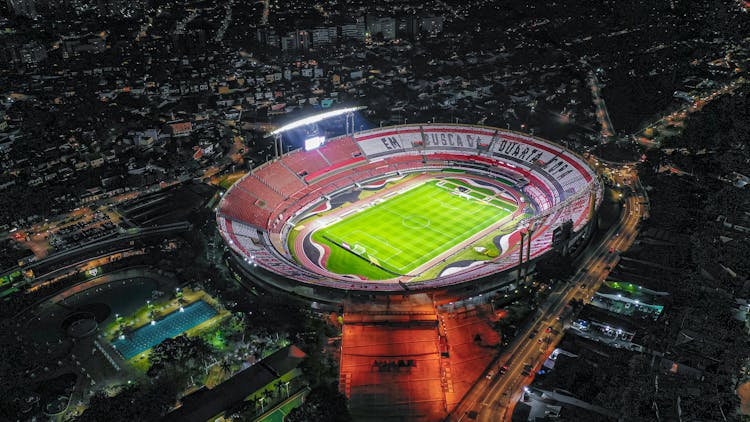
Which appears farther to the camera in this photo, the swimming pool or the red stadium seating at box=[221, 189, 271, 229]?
the red stadium seating at box=[221, 189, 271, 229]

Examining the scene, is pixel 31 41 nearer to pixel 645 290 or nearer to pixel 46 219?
pixel 46 219

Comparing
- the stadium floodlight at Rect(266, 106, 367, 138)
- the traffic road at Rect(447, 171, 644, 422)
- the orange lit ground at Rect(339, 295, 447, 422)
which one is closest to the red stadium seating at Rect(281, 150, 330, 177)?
the stadium floodlight at Rect(266, 106, 367, 138)

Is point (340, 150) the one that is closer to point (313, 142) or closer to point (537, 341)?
point (313, 142)

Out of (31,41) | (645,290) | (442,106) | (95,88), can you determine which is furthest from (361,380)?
(31,41)

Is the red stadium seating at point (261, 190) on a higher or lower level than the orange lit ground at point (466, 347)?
higher

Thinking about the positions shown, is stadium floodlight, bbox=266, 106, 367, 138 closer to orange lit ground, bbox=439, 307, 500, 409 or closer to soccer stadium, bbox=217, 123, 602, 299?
soccer stadium, bbox=217, 123, 602, 299

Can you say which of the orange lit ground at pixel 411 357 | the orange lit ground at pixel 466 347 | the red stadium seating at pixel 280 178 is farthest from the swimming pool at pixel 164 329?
the red stadium seating at pixel 280 178

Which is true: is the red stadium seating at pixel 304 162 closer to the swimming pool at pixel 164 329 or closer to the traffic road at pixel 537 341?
the swimming pool at pixel 164 329
